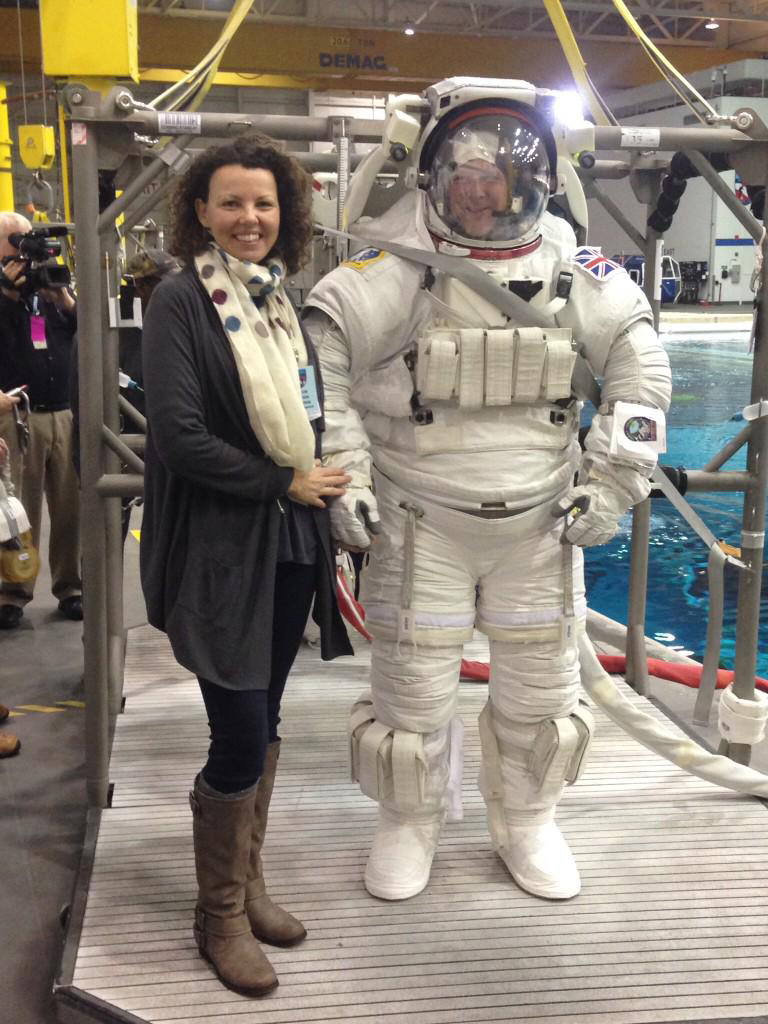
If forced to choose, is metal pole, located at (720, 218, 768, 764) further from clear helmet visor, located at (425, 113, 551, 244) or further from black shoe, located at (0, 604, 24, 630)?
black shoe, located at (0, 604, 24, 630)

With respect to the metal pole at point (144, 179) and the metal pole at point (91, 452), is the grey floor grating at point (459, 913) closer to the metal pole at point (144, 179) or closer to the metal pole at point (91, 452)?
the metal pole at point (91, 452)

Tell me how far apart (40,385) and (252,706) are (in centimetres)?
289

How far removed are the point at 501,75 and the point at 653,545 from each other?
40.5 feet

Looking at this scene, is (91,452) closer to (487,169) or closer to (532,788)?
(487,169)

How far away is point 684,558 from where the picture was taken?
6938 millimetres

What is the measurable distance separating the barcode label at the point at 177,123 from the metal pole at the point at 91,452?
7.1 inches

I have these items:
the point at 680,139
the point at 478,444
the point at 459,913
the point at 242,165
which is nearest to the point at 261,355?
the point at 242,165

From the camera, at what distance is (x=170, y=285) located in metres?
1.85

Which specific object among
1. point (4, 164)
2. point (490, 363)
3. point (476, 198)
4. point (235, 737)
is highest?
point (4, 164)

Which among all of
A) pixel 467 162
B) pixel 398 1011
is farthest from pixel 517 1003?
pixel 467 162

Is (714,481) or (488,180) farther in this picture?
(714,481)

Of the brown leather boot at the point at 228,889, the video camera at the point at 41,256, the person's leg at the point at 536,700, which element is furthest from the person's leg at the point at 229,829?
the video camera at the point at 41,256

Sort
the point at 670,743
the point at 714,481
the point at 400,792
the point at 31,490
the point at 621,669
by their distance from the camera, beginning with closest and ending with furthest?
the point at 400,792 → the point at 670,743 → the point at 714,481 → the point at 621,669 → the point at 31,490

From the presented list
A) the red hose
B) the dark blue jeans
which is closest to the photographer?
the red hose
